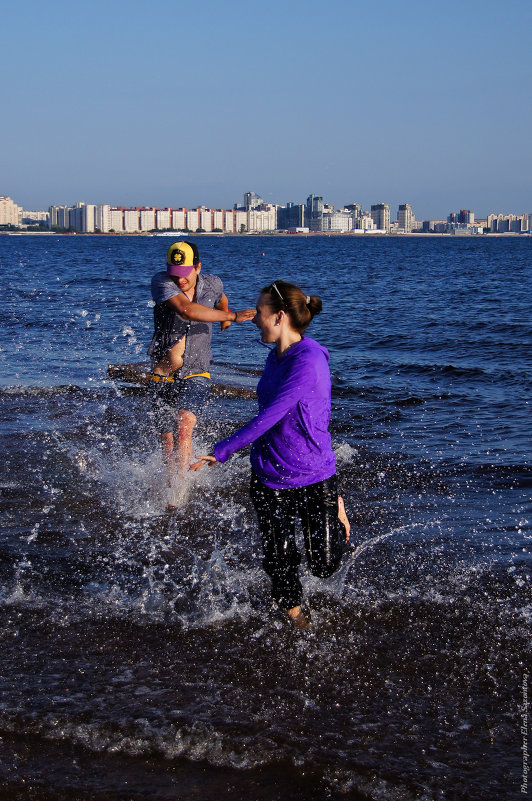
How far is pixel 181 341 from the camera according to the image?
6.55 m

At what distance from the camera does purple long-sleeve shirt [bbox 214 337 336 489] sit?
3.94 m

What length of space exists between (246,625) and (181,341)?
8.78 feet

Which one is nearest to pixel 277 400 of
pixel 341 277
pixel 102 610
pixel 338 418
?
pixel 102 610

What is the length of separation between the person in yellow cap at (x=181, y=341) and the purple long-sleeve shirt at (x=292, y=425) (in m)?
2.13

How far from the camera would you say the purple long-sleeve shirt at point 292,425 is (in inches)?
155

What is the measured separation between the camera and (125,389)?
1189 cm

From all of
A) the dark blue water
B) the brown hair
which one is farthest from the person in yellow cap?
the brown hair

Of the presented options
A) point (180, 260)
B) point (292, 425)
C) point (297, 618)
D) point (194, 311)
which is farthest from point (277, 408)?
point (180, 260)

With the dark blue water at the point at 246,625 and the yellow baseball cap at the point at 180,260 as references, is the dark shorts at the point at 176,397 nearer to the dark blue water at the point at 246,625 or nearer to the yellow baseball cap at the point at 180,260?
the dark blue water at the point at 246,625

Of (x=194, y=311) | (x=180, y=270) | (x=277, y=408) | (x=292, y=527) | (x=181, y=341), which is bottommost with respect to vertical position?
(x=292, y=527)

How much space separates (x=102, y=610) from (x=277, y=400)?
183 centimetres

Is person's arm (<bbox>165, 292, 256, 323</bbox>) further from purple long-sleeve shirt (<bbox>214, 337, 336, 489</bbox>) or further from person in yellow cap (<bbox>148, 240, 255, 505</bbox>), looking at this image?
purple long-sleeve shirt (<bbox>214, 337, 336, 489</bbox>)

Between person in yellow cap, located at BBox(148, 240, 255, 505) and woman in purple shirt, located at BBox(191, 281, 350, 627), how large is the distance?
2.10 metres

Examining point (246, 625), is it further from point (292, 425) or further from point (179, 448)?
point (179, 448)
